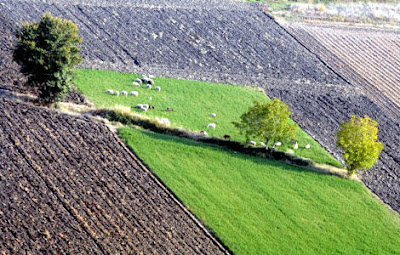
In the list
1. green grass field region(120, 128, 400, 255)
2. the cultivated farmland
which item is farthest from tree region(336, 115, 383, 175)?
the cultivated farmland

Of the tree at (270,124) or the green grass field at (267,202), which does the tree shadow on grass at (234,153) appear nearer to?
the green grass field at (267,202)

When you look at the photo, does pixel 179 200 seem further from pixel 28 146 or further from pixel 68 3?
pixel 68 3

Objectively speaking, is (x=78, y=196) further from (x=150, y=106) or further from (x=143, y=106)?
(x=150, y=106)

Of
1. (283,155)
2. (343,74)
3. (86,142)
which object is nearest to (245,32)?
(343,74)

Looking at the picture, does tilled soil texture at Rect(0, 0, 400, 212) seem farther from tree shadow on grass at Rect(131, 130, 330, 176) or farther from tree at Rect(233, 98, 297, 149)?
tree shadow on grass at Rect(131, 130, 330, 176)

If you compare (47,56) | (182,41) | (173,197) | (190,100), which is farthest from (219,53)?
(173,197)
